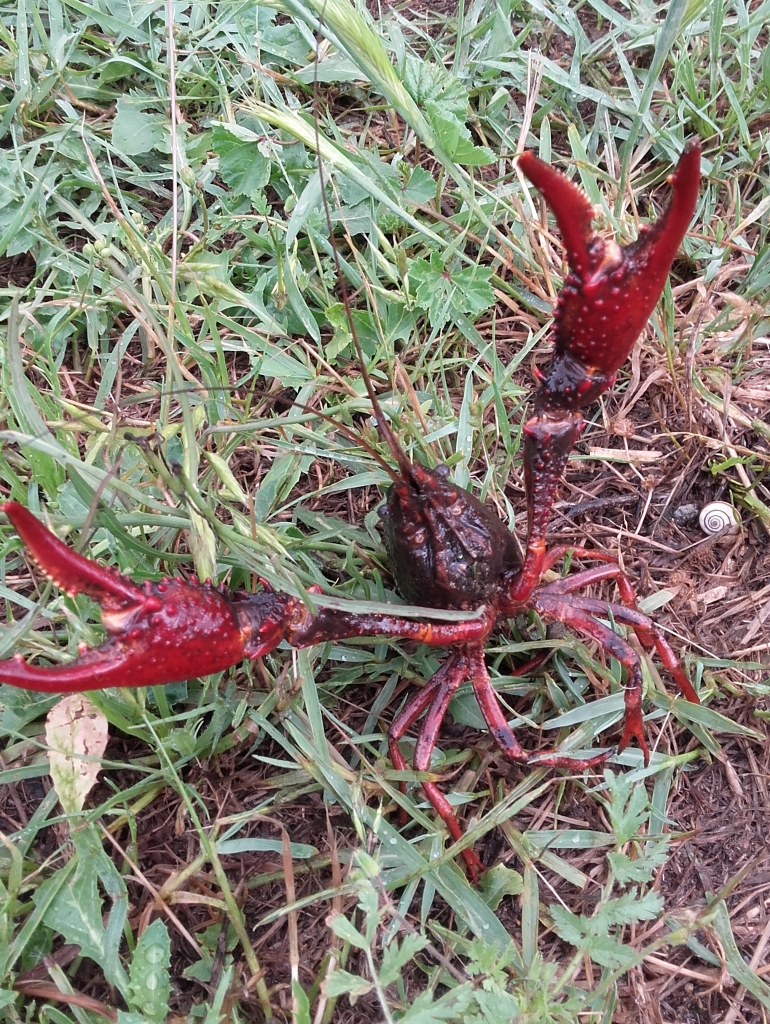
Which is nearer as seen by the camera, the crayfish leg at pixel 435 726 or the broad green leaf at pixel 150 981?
the broad green leaf at pixel 150 981

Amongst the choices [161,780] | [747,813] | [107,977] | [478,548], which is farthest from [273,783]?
[747,813]

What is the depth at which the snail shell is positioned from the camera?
2623mm

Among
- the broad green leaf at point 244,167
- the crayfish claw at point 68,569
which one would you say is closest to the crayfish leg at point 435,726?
the crayfish claw at point 68,569

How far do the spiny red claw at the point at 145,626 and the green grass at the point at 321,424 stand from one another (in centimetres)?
15

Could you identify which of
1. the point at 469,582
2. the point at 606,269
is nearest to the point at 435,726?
the point at 469,582

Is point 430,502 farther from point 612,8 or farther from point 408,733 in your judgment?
point 612,8

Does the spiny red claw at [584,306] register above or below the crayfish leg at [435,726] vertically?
above

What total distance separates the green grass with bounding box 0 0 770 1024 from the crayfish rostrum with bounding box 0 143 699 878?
0.15 meters

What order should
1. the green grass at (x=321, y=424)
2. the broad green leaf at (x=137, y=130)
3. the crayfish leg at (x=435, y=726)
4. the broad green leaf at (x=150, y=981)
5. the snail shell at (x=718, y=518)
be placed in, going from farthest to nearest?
the broad green leaf at (x=137, y=130), the snail shell at (x=718, y=518), the crayfish leg at (x=435, y=726), the green grass at (x=321, y=424), the broad green leaf at (x=150, y=981)

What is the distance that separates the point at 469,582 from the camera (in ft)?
7.26

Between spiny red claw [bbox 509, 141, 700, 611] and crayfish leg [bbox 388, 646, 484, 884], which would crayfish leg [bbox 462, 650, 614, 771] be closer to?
crayfish leg [bbox 388, 646, 484, 884]

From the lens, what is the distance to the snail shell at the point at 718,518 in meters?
2.62

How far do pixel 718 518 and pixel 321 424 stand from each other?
1.48 m

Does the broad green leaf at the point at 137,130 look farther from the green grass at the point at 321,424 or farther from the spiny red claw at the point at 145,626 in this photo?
the spiny red claw at the point at 145,626
